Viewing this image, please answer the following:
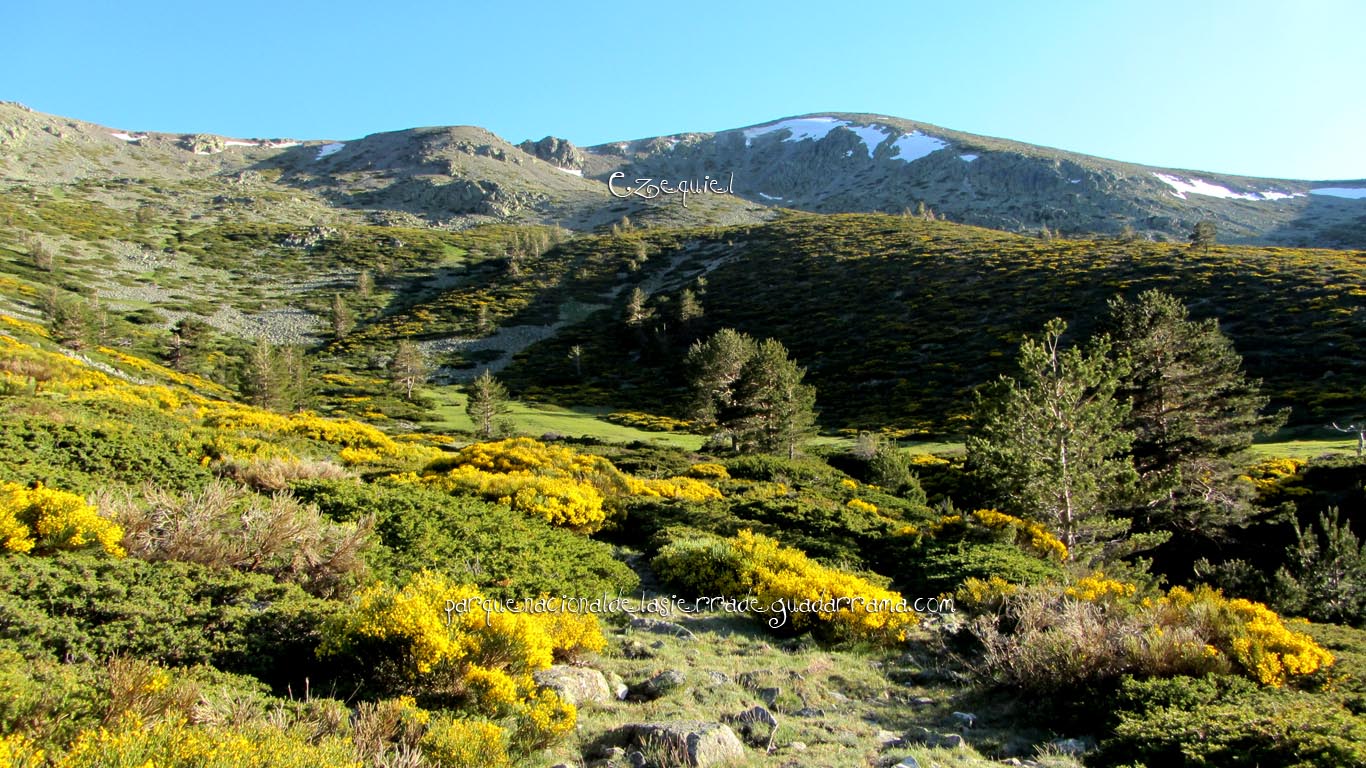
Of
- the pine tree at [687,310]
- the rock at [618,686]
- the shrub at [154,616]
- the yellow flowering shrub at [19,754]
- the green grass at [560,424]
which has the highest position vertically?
the pine tree at [687,310]

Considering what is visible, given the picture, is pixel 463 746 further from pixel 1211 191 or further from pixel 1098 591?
pixel 1211 191

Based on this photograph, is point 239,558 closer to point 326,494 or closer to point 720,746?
point 326,494

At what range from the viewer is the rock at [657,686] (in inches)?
204

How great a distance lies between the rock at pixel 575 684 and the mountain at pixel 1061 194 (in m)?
127

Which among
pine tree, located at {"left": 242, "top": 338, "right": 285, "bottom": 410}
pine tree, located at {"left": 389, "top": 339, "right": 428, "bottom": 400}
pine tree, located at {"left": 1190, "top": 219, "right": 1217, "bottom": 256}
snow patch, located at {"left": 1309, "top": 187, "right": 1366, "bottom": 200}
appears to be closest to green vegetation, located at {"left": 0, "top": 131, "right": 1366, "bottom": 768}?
pine tree, located at {"left": 242, "top": 338, "right": 285, "bottom": 410}

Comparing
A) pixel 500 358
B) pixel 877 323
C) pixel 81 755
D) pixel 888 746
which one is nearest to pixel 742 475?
pixel 888 746

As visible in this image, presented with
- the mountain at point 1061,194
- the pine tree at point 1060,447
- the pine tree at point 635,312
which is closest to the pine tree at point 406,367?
the pine tree at point 635,312

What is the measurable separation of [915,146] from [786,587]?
210 meters

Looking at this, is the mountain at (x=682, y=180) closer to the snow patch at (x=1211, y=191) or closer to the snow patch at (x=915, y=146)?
the snow patch at (x=1211, y=191)

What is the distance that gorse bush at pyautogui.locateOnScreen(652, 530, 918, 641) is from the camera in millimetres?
7156

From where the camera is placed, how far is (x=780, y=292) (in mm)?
80000

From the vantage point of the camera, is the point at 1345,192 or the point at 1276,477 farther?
the point at 1345,192

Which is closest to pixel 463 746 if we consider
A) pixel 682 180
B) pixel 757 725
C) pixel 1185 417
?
pixel 757 725

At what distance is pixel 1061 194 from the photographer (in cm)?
14150
